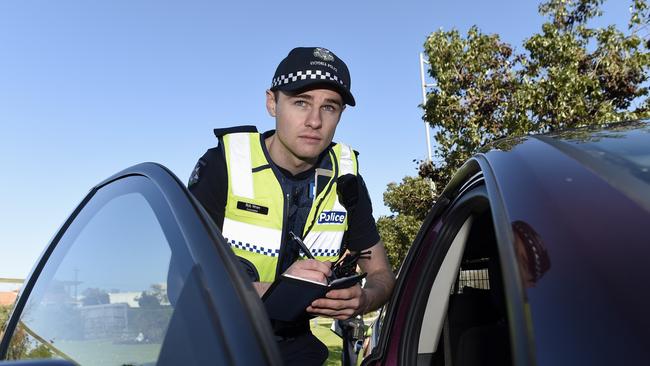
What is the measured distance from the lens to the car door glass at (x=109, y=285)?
1227mm

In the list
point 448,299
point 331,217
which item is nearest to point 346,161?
point 331,217

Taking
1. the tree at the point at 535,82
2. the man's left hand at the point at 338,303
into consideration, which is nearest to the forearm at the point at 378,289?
the man's left hand at the point at 338,303

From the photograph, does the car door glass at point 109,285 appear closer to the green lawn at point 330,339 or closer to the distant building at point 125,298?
the distant building at point 125,298

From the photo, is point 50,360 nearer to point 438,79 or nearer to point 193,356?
point 193,356

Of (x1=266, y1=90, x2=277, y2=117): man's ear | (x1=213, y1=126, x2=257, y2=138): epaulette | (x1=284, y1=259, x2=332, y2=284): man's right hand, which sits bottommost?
(x1=284, y1=259, x2=332, y2=284): man's right hand

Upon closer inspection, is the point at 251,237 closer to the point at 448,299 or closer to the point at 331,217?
the point at 331,217

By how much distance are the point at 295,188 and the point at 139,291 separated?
1.17 meters

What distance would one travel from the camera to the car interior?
212 cm

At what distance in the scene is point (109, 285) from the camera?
1489 mm

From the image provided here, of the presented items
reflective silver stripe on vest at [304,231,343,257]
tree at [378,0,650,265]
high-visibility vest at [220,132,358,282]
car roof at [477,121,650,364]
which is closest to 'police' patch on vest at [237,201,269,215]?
high-visibility vest at [220,132,358,282]

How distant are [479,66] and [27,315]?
10936mm

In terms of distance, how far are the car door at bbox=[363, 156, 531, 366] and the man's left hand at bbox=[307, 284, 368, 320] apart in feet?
0.99

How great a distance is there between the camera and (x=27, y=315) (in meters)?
1.77

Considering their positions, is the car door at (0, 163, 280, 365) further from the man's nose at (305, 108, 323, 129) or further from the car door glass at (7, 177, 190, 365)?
the man's nose at (305, 108, 323, 129)
